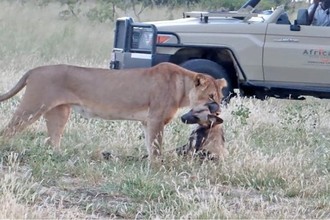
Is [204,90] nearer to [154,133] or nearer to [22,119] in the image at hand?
[154,133]

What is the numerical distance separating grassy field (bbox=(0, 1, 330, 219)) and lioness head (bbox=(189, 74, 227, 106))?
459mm

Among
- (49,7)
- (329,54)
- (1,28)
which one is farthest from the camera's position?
(49,7)

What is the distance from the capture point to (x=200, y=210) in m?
5.46

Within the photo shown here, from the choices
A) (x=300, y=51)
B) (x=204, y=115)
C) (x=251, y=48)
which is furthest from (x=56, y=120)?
(x=300, y=51)

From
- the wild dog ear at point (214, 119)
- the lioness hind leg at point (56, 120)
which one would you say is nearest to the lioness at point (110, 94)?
the lioness hind leg at point (56, 120)

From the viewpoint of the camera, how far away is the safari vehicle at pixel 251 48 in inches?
439

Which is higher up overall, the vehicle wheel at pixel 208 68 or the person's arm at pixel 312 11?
the person's arm at pixel 312 11

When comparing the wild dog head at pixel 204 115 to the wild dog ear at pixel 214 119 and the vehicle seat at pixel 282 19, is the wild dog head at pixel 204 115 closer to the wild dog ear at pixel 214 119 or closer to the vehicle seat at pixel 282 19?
the wild dog ear at pixel 214 119

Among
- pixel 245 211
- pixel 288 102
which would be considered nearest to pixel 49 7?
pixel 288 102

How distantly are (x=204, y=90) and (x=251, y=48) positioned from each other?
3.65 meters

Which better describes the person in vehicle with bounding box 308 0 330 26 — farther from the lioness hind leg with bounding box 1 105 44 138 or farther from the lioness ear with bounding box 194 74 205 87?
the lioness hind leg with bounding box 1 105 44 138

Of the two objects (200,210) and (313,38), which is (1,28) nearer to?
(313,38)

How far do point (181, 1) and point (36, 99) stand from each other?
1992 centimetres

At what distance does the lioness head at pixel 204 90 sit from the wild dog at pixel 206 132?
0.17ft
